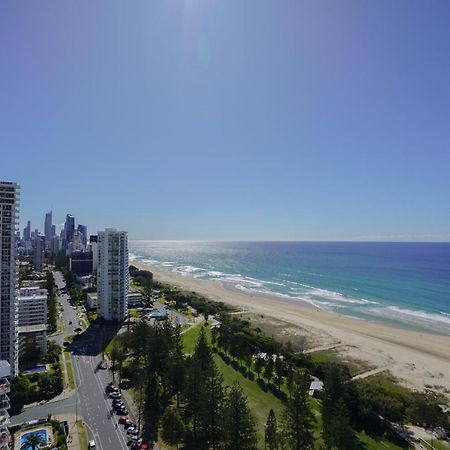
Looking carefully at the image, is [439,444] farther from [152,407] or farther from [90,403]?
[90,403]

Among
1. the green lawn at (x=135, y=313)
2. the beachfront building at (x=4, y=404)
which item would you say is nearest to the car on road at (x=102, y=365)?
the beachfront building at (x=4, y=404)

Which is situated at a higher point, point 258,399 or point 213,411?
point 213,411

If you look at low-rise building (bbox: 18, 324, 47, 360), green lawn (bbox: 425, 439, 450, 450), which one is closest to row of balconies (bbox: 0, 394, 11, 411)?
low-rise building (bbox: 18, 324, 47, 360)

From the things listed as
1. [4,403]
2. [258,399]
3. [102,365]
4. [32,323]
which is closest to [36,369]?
[102,365]

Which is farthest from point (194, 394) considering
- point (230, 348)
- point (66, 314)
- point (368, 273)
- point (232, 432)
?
point (368, 273)

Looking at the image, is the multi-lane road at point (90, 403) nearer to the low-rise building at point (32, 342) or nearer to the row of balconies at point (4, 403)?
the low-rise building at point (32, 342)
